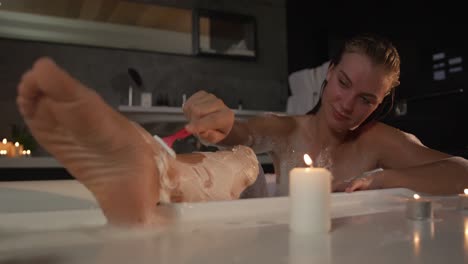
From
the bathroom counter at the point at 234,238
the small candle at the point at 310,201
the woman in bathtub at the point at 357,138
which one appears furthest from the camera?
the woman in bathtub at the point at 357,138


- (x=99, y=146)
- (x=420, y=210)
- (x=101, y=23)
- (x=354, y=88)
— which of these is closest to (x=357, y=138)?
(x=354, y=88)

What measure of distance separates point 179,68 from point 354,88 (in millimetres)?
1611

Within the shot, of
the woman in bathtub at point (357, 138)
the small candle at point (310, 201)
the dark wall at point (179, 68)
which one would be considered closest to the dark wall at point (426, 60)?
the woman in bathtub at point (357, 138)

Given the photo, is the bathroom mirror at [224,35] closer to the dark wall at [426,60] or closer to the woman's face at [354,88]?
the dark wall at [426,60]

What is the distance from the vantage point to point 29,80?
380 mm

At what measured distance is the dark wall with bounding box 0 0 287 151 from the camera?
2.26 metres

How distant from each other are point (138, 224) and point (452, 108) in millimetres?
1754

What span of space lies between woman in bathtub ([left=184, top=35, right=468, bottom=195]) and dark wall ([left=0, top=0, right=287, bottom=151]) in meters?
1.29

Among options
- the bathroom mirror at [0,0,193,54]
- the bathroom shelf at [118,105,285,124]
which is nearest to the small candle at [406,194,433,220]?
the bathroom shelf at [118,105,285,124]

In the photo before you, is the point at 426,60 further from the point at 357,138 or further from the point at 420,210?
the point at 420,210

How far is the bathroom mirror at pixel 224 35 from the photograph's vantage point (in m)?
2.71

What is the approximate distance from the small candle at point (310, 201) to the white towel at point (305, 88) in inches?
80.9

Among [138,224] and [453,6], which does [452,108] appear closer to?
[453,6]

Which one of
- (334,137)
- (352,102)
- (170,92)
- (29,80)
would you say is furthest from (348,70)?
(170,92)
